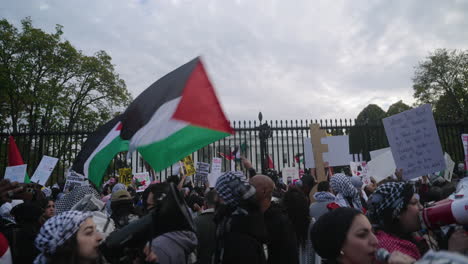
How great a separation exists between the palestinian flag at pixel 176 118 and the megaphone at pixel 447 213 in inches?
56.4

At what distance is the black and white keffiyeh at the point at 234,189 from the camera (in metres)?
2.53

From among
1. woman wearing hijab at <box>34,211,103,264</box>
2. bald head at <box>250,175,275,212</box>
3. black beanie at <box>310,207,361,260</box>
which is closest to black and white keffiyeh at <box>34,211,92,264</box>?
woman wearing hijab at <box>34,211,103,264</box>

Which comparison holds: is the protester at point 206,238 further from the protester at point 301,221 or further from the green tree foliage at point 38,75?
the green tree foliage at point 38,75

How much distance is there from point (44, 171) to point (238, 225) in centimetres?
671

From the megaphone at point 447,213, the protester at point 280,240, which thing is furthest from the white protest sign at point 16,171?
the megaphone at point 447,213

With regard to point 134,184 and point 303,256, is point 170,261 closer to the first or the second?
point 303,256

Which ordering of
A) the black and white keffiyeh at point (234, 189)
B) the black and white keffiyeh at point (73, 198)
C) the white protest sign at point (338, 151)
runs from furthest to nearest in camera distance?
the white protest sign at point (338, 151) < the black and white keffiyeh at point (73, 198) < the black and white keffiyeh at point (234, 189)

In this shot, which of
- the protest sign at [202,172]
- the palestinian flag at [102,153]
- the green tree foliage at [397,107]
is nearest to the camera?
the palestinian flag at [102,153]

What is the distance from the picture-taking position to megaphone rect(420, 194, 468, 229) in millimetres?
1779

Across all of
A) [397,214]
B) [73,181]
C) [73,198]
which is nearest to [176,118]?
[397,214]

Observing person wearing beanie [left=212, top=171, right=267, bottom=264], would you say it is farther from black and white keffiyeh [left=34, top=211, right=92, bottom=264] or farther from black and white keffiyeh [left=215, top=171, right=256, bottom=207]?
black and white keffiyeh [left=34, top=211, right=92, bottom=264]

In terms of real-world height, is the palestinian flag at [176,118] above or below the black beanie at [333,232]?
above

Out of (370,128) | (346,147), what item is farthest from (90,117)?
(346,147)

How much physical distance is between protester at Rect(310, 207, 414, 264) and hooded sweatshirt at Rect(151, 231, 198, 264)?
1.04 meters
